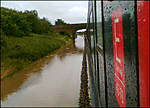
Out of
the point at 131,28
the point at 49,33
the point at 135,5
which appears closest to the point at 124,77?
the point at 131,28

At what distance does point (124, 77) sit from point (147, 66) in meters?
0.32

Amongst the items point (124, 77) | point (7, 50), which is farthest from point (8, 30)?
point (124, 77)

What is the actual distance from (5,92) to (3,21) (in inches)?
705

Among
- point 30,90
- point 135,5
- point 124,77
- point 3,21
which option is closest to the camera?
point 135,5

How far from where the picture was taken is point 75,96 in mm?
7434

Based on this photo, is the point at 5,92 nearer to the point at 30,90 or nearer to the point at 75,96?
the point at 30,90

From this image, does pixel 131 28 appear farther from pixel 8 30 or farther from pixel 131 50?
pixel 8 30

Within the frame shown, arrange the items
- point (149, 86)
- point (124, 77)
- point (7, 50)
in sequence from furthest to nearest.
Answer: point (7, 50) < point (124, 77) < point (149, 86)

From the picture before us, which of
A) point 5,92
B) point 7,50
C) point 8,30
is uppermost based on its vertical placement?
point 8,30

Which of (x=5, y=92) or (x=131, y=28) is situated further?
(x=5, y=92)

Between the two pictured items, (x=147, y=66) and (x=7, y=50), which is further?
(x=7, y=50)

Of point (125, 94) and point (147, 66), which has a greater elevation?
point (147, 66)

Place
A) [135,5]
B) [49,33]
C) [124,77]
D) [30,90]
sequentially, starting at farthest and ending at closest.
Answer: [49,33] → [30,90] → [124,77] → [135,5]

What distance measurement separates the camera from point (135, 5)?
28.5 inches
